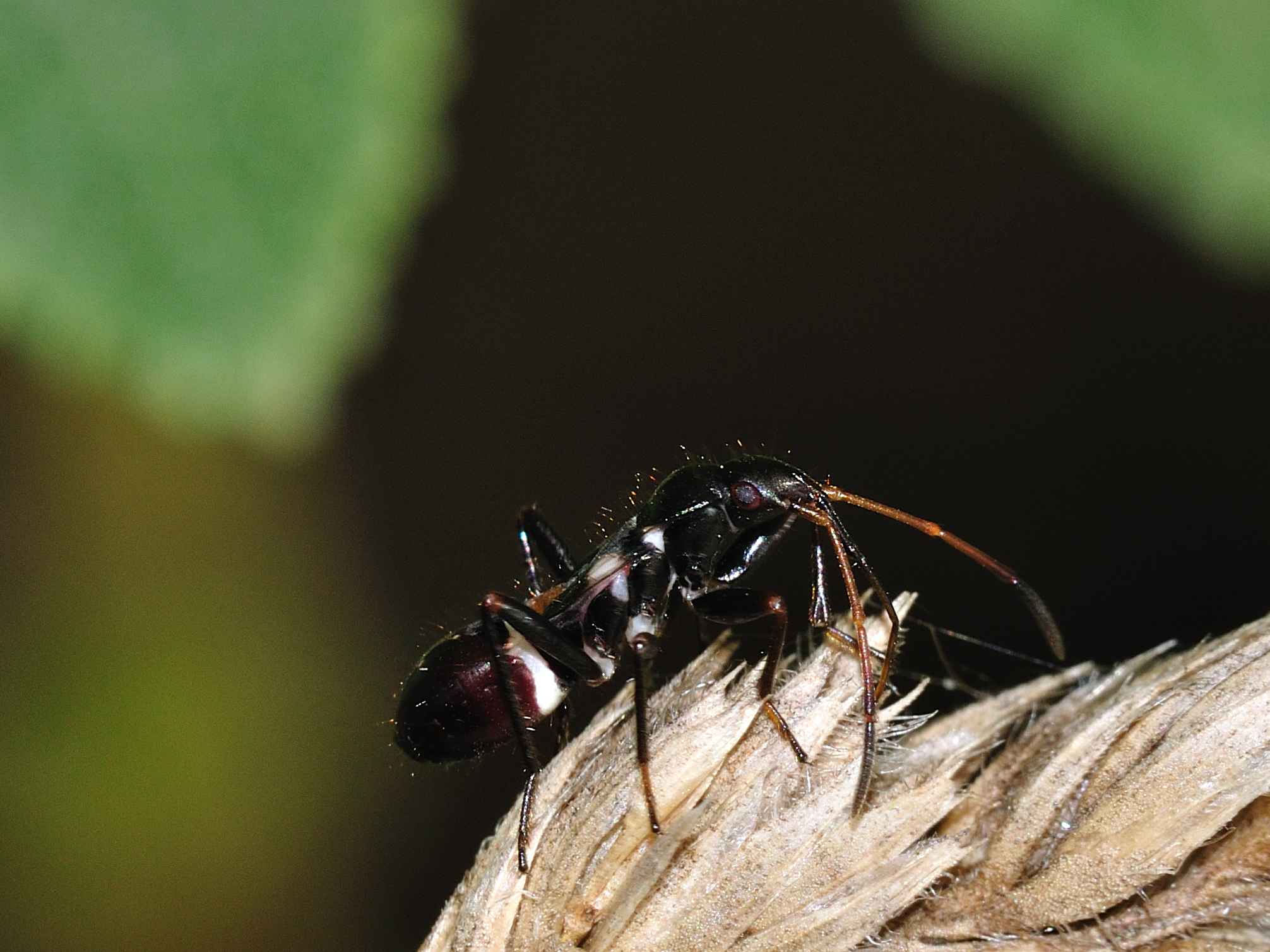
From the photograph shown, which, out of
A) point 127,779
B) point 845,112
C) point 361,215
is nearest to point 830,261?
point 845,112

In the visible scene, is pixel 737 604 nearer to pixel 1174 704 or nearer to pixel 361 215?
pixel 1174 704

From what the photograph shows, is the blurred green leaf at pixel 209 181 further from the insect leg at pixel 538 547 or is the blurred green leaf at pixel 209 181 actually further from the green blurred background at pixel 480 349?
the insect leg at pixel 538 547

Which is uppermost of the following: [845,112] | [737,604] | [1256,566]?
[845,112]

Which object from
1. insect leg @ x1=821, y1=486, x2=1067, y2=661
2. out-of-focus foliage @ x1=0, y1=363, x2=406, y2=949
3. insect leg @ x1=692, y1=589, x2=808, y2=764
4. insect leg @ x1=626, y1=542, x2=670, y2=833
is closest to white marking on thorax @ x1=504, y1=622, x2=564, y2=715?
insect leg @ x1=626, y1=542, x2=670, y2=833

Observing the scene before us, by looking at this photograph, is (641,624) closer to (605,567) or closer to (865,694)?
(605,567)

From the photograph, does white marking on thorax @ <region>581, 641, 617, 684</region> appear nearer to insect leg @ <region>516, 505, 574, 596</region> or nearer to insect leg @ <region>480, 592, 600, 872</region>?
insect leg @ <region>480, 592, 600, 872</region>

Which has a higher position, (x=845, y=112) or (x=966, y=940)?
(x=845, y=112)

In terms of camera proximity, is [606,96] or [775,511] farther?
[606,96]
